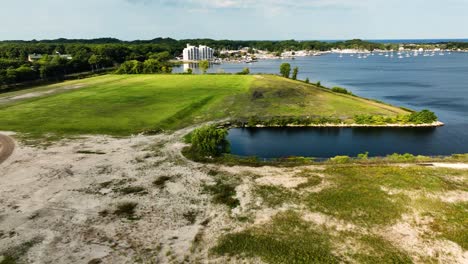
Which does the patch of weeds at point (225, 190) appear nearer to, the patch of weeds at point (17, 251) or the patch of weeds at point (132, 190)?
the patch of weeds at point (132, 190)

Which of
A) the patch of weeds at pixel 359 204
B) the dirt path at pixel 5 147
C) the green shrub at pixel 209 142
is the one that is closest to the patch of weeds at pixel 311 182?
the patch of weeds at pixel 359 204

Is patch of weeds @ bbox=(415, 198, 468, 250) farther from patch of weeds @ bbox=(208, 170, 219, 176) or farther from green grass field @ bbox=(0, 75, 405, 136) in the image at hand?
green grass field @ bbox=(0, 75, 405, 136)

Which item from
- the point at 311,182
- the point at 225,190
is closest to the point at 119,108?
the point at 225,190

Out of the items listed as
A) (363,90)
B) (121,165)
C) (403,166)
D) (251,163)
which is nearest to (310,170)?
(251,163)

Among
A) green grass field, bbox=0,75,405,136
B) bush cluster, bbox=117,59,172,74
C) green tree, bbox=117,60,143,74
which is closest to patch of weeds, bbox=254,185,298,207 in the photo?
green grass field, bbox=0,75,405,136

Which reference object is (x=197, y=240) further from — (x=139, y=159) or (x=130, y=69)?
(x=130, y=69)

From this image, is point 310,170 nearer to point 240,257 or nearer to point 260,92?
point 240,257

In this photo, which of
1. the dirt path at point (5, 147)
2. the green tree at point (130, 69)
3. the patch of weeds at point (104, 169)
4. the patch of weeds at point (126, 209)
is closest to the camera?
the patch of weeds at point (126, 209)
